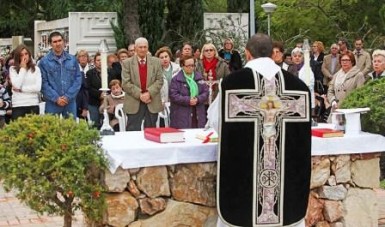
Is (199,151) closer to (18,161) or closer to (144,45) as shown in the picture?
(18,161)

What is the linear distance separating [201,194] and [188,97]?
12.5ft

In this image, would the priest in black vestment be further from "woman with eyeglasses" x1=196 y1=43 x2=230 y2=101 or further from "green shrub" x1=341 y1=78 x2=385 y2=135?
"woman with eyeglasses" x1=196 y1=43 x2=230 y2=101

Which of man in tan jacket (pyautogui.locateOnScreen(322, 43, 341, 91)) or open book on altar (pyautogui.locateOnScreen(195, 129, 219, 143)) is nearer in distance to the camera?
open book on altar (pyautogui.locateOnScreen(195, 129, 219, 143))

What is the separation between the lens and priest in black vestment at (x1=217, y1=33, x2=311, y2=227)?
551 cm

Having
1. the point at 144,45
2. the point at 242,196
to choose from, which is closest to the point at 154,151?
the point at 242,196

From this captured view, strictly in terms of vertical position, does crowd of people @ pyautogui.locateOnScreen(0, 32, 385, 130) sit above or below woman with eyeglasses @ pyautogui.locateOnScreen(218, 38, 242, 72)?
below

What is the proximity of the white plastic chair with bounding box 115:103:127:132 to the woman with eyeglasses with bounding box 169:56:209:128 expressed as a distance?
77 cm

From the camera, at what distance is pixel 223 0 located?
33.1 metres

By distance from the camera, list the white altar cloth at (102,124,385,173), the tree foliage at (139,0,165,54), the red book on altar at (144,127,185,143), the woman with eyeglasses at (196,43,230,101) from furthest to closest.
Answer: the tree foliage at (139,0,165,54), the woman with eyeglasses at (196,43,230,101), the red book on altar at (144,127,185,143), the white altar cloth at (102,124,385,173)

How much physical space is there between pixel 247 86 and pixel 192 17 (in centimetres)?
1614

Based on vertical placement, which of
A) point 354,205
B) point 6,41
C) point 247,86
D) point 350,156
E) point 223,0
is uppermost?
point 223,0

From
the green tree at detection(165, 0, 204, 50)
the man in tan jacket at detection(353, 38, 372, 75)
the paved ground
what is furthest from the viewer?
the green tree at detection(165, 0, 204, 50)

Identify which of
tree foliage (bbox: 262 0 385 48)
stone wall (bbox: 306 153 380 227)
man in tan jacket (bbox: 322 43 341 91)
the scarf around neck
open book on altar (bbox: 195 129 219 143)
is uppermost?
tree foliage (bbox: 262 0 385 48)

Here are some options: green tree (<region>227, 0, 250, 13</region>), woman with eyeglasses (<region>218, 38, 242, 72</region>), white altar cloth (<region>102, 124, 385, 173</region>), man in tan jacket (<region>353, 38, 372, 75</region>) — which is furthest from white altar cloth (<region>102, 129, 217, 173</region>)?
green tree (<region>227, 0, 250, 13</region>)
